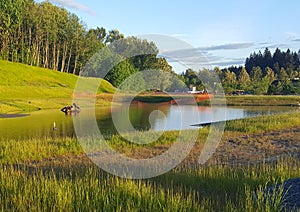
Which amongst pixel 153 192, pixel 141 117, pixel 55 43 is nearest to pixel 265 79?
pixel 55 43

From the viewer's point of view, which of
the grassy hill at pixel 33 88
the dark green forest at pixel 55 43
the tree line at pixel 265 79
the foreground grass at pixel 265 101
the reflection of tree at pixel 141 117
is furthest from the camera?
the tree line at pixel 265 79

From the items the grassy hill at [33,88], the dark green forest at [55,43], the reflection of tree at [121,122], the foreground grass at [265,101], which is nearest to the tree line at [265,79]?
the dark green forest at [55,43]

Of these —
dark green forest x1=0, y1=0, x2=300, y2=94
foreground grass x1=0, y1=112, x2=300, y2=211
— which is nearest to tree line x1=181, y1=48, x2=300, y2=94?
dark green forest x1=0, y1=0, x2=300, y2=94

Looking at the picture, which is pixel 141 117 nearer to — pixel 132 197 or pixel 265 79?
pixel 132 197

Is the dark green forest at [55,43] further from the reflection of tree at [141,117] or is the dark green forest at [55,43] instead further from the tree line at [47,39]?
the reflection of tree at [141,117]

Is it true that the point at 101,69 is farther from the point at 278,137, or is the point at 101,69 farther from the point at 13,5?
the point at 278,137

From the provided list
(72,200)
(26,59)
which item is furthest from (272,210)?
(26,59)

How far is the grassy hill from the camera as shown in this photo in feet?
195

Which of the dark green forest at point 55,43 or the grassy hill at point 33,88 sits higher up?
the dark green forest at point 55,43

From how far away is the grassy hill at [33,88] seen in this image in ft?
195

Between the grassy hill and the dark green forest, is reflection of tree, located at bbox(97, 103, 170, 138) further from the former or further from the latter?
the dark green forest

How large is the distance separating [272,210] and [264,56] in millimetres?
202720

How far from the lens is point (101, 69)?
94000mm

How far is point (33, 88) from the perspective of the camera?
247ft
